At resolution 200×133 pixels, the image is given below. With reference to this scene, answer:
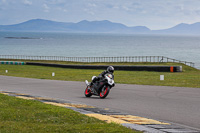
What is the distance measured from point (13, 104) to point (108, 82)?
398 cm

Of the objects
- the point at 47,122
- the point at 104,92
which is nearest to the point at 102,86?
the point at 104,92

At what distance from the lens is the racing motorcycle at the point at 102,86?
1393 cm

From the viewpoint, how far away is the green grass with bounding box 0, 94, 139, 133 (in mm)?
7363

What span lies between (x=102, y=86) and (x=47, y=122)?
6322 millimetres

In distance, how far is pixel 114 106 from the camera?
12242 millimetres

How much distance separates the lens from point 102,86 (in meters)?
14.6

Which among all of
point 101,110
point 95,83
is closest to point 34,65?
point 95,83

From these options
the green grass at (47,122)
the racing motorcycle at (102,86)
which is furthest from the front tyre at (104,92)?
the green grass at (47,122)

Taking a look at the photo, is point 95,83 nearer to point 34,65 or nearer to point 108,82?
point 108,82

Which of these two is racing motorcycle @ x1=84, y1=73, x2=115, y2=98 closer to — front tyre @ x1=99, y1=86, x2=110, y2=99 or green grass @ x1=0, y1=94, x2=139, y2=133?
front tyre @ x1=99, y1=86, x2=110, y2=99

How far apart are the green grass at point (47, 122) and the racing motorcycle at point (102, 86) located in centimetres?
373

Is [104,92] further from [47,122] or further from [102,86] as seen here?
[47,122]

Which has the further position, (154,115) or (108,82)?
(108,82)

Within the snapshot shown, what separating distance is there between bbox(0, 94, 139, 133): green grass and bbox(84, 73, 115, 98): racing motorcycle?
373cm
